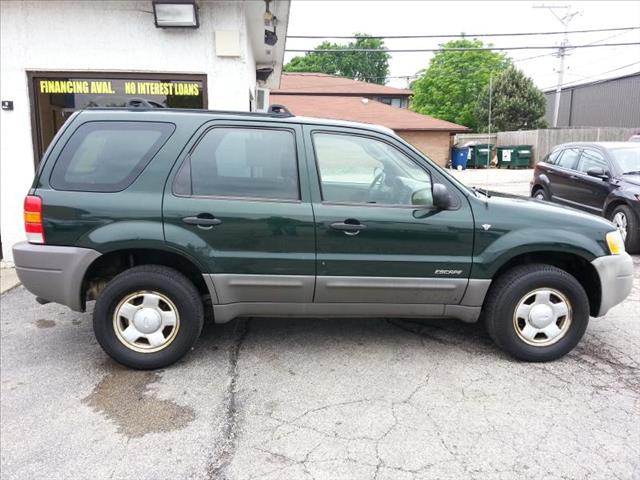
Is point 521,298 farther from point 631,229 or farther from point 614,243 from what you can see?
point 631,229

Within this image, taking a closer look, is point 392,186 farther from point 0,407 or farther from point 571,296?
point 0,407

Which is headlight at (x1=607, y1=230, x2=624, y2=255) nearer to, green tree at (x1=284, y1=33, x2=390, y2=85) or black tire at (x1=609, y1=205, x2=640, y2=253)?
black tire at (x1=609, y1=205, x2=640, y2=253)

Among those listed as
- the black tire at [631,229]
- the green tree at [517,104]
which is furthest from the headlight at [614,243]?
the green tree at [517,104]

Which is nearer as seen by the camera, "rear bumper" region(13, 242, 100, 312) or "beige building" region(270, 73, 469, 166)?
"rear bumper" region(13, 242, 100, 312)

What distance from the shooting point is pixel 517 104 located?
3300 centimetres

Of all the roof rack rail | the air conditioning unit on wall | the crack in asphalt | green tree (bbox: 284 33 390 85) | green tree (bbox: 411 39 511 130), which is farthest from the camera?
green tree (bbox: 284 33 390 85)

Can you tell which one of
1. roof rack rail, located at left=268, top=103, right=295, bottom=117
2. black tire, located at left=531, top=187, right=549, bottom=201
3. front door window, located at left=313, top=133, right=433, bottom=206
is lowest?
black tire, located at left=531, top=187, right=549, bottom=201

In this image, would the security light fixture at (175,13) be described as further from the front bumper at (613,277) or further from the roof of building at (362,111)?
the roof of building at (362,111)

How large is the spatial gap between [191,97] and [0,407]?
472 cm

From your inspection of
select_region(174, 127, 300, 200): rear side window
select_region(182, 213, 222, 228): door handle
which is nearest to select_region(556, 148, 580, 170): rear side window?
select_region(174, 127, 300, 200): rear side window

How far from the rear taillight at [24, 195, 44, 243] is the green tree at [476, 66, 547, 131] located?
33.0m

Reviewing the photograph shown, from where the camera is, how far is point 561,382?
3.68 metres

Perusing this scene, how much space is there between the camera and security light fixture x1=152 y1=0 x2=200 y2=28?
6.40 m

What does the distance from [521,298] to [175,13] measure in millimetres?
5365
